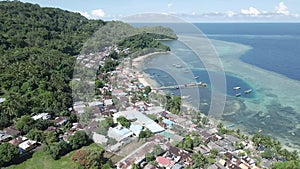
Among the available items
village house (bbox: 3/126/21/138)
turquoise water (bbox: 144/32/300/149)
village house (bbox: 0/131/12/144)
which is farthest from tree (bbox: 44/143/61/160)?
turquoise water (bbox: 144/32/300/149)

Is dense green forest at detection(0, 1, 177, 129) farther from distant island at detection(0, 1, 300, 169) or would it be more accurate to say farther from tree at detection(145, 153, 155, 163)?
tree at detection(145, 153, 155, 163)

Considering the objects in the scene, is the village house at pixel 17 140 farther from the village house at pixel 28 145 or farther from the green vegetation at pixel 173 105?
the green vegetation at pixel 173 105

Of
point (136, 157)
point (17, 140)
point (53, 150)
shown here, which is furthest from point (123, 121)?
point (17, 140)

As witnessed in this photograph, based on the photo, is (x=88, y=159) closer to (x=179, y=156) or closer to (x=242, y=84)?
(x=179, y=156)

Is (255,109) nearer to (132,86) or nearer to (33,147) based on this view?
(132,86)

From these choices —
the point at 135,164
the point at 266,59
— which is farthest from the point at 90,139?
the point at 266,59

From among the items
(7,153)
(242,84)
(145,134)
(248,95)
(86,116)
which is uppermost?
(86,116)

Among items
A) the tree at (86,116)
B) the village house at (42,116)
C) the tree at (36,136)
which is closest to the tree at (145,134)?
the tree at (86,116)
